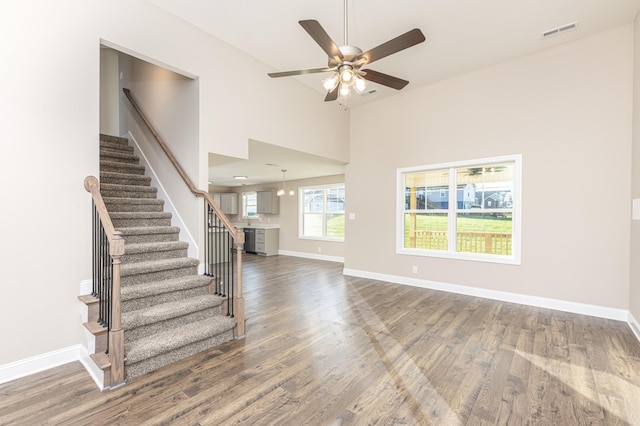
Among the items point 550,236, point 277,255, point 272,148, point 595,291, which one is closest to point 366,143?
point 272,148

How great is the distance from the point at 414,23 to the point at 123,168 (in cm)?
437

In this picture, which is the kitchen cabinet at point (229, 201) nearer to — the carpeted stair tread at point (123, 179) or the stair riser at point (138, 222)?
the carpeted stair tread at point (123, 179)

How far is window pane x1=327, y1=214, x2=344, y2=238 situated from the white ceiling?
475cm

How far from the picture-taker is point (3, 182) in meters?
2.28

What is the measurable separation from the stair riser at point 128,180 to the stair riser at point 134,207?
539 mm

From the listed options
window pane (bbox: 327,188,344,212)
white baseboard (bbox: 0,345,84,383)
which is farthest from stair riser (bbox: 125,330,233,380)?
window pane (bbox: 327,188,344,212)

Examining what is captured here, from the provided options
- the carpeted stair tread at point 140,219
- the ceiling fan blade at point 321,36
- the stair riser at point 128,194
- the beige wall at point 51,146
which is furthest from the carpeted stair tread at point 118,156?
the ceiling fan blade at point 321,36

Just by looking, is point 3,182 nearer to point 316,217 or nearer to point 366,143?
point 366,143

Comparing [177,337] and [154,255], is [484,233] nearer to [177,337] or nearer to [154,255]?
[177,337]

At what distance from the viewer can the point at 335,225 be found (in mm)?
8367

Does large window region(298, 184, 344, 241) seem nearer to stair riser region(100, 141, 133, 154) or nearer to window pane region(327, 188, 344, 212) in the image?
window pane region(327, 188, 344, 212)

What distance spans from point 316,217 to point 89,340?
6689 millimetres

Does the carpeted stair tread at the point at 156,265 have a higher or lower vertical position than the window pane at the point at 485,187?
lower

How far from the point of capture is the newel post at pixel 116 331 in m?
2.15
